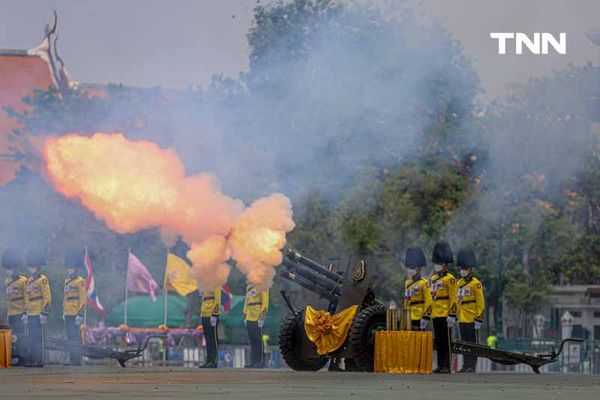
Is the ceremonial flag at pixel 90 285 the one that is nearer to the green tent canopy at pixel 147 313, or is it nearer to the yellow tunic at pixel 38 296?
the green tent canopy at pixel 147 313

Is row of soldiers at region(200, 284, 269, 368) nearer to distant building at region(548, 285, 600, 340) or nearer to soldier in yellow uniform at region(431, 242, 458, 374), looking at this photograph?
soldier in yellow uniform at region(431, 242, 458, 374)

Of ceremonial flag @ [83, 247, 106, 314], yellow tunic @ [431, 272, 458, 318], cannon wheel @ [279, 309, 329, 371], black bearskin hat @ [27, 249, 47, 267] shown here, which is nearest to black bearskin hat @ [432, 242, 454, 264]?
yellow tunic @ [431, 272, 458, 318]

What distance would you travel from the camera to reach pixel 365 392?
20031 millimetres

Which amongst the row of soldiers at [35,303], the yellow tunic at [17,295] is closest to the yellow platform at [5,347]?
the row of soldiers at [35,303]

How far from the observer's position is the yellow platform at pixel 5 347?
3091cm

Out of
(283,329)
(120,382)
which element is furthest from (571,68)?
(120,382)

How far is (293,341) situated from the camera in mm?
30031

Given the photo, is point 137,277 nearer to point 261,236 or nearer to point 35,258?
point 35,258

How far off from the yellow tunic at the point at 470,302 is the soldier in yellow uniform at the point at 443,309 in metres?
1.94

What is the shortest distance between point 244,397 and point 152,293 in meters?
31.9

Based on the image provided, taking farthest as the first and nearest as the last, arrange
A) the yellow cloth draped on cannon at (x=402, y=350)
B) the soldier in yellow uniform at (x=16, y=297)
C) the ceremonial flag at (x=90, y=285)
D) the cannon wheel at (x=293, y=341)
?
the ceremonial flag at (x=90, y=285) → the soldier in yellow uniform at (x=16, y=297) → the cannon wheel at (x=293, y=341) → the yellow cloth draped on cannon at (x=402, y=350)

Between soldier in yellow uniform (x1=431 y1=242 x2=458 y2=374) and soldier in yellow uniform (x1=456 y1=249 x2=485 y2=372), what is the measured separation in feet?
6.35

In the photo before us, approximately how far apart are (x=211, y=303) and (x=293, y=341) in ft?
10.9

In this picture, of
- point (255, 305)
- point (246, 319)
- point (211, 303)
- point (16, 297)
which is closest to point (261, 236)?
point (211, 303)
